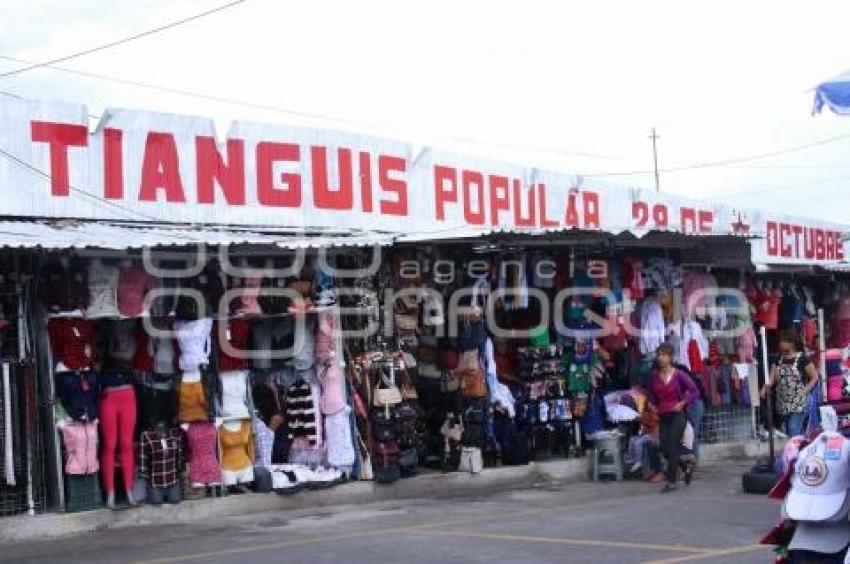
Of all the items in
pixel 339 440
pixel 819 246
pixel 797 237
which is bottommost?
pixel 339 440

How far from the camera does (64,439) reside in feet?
36.8

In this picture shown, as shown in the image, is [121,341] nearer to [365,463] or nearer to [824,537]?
[365,463]

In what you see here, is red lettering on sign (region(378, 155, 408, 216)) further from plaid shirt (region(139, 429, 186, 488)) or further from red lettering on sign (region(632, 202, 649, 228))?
red lettering on sign (region(632, 202, 649, 228))

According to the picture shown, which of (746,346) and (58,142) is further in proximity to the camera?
(746,346)

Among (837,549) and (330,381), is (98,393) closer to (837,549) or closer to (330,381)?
(330,381)

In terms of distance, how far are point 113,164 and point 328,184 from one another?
3056mm

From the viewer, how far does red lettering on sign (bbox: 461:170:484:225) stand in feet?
55.6

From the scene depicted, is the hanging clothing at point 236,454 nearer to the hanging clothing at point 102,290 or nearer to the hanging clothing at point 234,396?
the hanging clothing at point 234,396

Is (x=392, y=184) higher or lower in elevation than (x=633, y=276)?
higher

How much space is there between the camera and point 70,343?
11398mm

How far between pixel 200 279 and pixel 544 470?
5295 mm

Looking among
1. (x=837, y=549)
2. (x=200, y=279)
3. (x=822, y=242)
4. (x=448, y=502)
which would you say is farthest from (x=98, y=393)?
(x=822, y=242)

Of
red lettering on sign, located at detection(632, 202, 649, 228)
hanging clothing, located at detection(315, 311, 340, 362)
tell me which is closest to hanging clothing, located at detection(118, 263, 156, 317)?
hanging clothing, located at detection(315, 311, 340, 362)

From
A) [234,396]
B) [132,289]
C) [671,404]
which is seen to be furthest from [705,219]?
[132,289]
